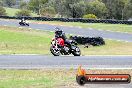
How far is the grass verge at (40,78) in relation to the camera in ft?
40.0

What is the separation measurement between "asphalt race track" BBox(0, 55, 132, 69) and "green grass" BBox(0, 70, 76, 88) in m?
1.33

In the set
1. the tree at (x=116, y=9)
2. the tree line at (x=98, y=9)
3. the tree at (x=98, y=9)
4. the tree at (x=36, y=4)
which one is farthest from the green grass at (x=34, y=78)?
the tree at (x=36, y=4)

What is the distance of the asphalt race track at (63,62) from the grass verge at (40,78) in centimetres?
120

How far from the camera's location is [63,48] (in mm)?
21953

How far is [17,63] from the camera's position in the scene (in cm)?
1752

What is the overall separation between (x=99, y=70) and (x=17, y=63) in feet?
11.9

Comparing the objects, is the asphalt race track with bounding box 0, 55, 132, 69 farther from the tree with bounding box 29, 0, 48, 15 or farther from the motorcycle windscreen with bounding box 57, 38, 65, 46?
the tree with bounding box 29, 0, 48, 15

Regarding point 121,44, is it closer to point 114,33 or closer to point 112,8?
point 114,33

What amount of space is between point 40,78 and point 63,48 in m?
8.44

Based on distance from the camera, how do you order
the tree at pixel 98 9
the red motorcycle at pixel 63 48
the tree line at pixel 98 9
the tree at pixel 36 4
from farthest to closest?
the tree at pixel 36 4, the tree line at pixel 98 9, the tree at pixel 98 9, the red motorcycle at pixel 63 48

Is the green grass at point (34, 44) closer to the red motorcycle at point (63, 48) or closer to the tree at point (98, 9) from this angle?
the red motorcycle at point (63, 48)

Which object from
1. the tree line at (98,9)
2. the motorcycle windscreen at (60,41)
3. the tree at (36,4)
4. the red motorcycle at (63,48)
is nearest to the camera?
the red motorcycle at (63,48)

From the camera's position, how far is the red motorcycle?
853 inches

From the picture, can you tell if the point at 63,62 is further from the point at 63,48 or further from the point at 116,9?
the point at 116,9
